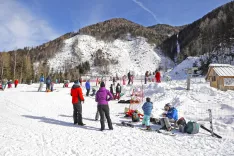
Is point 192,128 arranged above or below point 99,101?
below

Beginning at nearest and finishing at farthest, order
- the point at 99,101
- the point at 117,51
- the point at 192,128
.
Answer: the point at 192,128, the point at 99,101, the point at 117,51

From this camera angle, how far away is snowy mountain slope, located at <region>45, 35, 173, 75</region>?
5054 inches

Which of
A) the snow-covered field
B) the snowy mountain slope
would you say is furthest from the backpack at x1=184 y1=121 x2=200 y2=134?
the snowy mountain slope

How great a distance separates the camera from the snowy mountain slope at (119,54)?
12838 cm

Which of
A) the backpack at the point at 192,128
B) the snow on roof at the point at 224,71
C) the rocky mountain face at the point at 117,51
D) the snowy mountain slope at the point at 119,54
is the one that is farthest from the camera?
the snowy mountain slope at the point at 119,54

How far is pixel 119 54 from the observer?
140375mm

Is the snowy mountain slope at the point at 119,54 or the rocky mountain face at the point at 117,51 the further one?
the snowy mountain slope at the point at 119,54

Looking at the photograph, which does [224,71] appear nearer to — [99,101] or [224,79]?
[224,79]

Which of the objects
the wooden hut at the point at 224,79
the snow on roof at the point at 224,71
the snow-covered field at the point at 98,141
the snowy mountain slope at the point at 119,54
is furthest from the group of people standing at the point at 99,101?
the snowy mountain slope at the point at 119,54

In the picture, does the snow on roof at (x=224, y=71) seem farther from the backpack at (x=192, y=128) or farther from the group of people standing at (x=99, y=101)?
the group of people standing at (x=99, y=101)

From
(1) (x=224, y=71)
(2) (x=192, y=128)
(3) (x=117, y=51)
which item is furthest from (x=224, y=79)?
(3) (x=117, y=51)

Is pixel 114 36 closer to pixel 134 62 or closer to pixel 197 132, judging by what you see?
pixel 134 62

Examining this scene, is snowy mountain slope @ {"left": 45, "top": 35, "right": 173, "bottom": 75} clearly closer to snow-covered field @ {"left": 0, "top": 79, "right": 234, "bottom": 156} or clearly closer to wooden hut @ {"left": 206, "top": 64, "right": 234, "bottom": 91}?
wooden hut @ {"left": 206, "top": 64, "right": 234, "bottom": 91}

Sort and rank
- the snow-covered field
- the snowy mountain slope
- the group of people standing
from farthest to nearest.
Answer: the snowy mountain slope
the group of people standing
the snow-covered field
